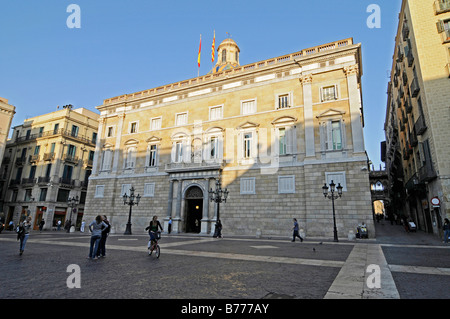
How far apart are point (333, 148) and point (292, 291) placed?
1866cm

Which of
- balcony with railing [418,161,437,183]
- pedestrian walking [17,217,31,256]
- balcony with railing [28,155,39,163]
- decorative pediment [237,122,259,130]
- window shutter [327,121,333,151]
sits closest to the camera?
pedestrian walking [17,217,31,256]

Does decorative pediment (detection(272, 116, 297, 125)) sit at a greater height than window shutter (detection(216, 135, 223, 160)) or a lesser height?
greater

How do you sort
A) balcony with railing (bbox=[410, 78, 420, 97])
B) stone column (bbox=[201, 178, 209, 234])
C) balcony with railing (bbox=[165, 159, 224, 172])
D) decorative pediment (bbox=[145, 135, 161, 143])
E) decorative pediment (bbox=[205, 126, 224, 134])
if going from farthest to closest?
decorative pediment (bbox=[145, 135, 161, 143]) → decorative pediment (bbox=[205, 126, 224, 134]) → balcony with railing (bbox=[165, 159, 224, 172]) → stone column (bbox=[201, 178, 209, 234]) → balcony with railing (bbox=[410, 78, 420, 97])

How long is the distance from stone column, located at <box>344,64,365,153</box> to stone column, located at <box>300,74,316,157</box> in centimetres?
315

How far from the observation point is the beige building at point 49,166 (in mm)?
36219

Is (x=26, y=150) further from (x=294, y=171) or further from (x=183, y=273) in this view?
(x=183, y=273)

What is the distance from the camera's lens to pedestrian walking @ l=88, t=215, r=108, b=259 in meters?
8.88

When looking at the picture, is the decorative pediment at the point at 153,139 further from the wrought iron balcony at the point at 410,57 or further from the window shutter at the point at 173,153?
the wrought iron balcony at the point at 410,57

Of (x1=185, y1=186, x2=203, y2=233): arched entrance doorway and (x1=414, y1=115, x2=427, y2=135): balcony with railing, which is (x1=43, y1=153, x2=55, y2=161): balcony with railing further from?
(x1=414, y1=115, x2=427, y2=135): balcony with railing

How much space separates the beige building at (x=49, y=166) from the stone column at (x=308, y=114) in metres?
34.2

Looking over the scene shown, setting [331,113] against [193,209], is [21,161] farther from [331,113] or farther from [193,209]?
[331,113]

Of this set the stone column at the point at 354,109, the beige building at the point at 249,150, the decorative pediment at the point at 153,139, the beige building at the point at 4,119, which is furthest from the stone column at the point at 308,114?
the beige building at the point at 4,119

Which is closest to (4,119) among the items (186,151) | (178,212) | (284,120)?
(186,151)

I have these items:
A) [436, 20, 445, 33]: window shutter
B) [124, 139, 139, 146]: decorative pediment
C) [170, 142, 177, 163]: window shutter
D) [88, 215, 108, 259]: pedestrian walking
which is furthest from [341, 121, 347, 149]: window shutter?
[124, 139, 139, 146]: decorative pediment
